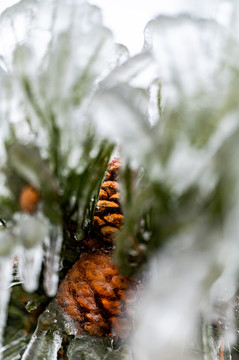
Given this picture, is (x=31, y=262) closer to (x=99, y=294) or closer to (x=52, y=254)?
(x=52, y=254)

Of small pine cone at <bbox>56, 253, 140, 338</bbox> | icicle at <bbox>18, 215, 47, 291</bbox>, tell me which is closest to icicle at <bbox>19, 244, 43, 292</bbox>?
icicle at <bbox>18, 215, 47, 291</bbox>

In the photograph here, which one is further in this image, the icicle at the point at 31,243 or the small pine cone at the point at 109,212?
the small pine cone at the point at 109,212

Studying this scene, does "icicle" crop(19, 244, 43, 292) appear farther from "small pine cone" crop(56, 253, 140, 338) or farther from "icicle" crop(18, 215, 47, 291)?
"small pine cone" crop(56, 253, 140, 338)

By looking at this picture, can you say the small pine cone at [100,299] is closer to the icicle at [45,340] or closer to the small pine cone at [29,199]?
the icicle at [45,340]

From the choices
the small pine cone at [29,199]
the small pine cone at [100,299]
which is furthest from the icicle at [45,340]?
the small pine cone at [29,199]

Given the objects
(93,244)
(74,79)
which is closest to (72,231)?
(93,244)

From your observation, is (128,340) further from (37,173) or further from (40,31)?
(40,31)

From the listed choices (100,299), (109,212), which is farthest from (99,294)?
(109,212)

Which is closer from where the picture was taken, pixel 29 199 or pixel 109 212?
pixel 29 199
